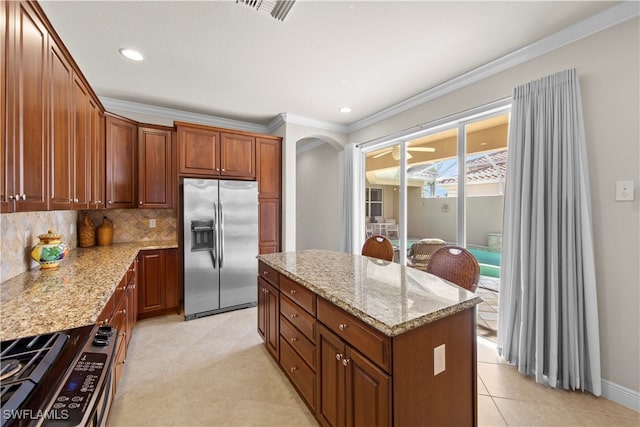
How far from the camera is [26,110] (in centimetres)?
128

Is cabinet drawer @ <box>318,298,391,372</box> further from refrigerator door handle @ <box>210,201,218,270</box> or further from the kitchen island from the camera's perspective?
refrigerator door handle @ <box>210,201,218,270</box>

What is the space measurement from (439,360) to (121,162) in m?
3.65

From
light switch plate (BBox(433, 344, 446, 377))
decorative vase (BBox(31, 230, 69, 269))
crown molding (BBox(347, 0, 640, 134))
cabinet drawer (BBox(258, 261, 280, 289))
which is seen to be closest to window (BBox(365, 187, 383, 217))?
crown molding (BBox(347, 0, 640, 134))

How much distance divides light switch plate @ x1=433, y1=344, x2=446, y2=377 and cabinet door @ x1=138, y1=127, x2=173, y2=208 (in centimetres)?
348

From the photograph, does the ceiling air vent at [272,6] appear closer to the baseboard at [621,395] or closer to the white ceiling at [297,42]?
the white ceiling at [297,42]

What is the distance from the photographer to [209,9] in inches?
74.5

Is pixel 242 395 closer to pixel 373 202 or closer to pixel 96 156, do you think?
pixel 96 156

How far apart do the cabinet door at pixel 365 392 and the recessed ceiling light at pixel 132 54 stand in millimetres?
2902

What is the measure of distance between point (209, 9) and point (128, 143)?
211cm

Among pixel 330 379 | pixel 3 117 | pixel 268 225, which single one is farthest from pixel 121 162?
pixel 330 379

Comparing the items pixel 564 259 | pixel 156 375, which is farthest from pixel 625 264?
pixel 156 375

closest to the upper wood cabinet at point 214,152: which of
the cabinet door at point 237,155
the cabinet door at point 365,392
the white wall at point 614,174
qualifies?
the cabinet door at point 237,155

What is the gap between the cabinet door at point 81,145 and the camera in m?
1.94

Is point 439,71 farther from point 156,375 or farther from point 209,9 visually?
point 156,375
